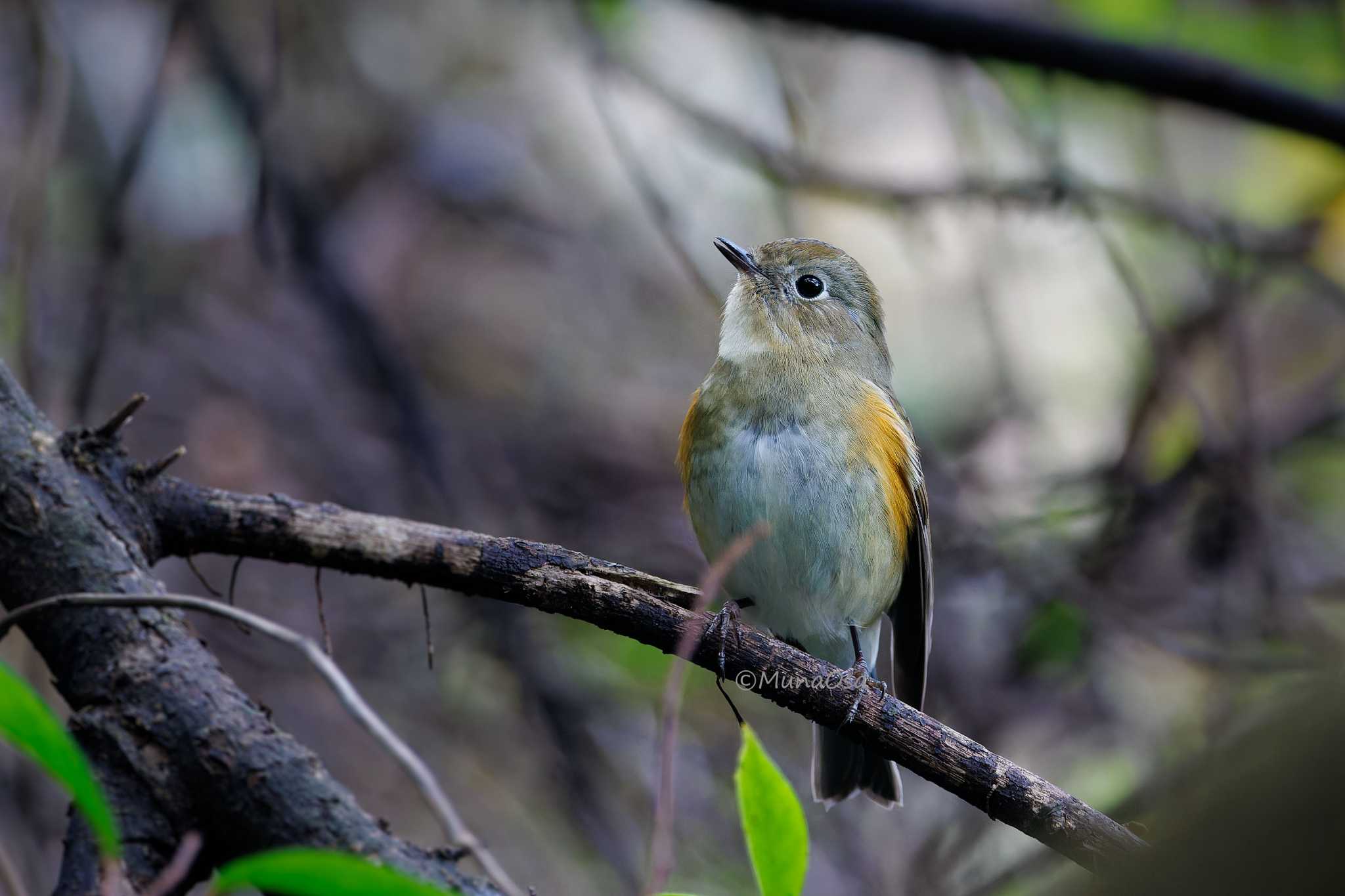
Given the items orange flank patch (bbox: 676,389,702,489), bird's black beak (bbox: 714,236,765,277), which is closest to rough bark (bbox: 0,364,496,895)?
orange flank patch (bbox: 676,389,702,489)

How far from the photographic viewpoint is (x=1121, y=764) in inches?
213

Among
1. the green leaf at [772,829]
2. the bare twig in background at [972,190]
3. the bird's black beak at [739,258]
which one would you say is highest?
the bare twig in background at [972,190]

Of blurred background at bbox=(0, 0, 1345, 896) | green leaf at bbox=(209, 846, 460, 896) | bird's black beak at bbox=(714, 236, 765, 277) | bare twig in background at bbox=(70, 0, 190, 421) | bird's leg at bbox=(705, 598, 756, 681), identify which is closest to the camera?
green leaf at bbox=(209, 846, 460, 896)

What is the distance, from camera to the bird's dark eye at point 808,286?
431cm

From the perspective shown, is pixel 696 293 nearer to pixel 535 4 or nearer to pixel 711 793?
pixel 535 4

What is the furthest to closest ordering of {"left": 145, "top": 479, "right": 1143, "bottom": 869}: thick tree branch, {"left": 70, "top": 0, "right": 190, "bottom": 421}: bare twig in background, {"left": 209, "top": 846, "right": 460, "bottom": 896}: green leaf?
{"left": 70, "top": 0, "right": 190, "bottom": 421}: bare twig in background
{"left": 145, "top": 479, "right": 1143, "bottom": 869}: thick tree branch
{"left": 209, "top": 846, "right": 460, "bottom": 896}: green leaf

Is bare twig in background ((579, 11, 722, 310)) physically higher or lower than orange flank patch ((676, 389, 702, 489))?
higher

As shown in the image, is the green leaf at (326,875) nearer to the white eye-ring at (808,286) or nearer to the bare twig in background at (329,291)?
the white eye-ring at (808,286)

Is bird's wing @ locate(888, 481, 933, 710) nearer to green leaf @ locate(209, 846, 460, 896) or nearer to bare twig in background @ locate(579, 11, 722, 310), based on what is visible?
bare twig in background @ locate(579, 11, 722, 310)

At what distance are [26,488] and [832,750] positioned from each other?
2457 millimetres

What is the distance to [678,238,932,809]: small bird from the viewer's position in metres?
3.66

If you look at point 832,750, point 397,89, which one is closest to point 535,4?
point 397,89

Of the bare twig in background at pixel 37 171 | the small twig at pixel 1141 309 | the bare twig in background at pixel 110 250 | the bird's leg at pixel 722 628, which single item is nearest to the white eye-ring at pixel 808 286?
the small twig at pixel 1141 309

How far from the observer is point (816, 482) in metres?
3.66
